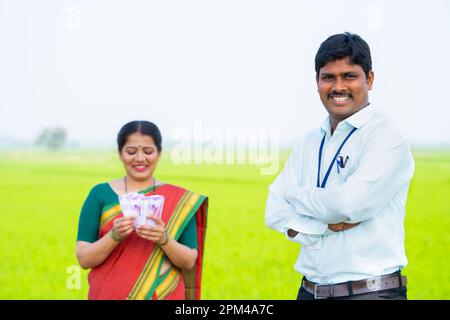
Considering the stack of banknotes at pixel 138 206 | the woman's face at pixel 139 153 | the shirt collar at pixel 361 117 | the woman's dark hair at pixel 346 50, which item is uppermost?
the woman's dark hair at pixel 346 50

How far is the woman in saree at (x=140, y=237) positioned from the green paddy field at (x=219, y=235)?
159cm

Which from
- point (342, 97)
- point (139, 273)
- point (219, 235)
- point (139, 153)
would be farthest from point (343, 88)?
point (219, 235)

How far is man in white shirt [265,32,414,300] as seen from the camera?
2.61m

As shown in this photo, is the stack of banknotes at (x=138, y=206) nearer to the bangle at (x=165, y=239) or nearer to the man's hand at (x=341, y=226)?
the bangle at (x=165, y=239)

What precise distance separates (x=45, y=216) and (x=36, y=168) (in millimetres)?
5106

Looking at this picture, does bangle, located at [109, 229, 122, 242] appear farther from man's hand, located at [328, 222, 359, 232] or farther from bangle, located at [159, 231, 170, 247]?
man's hand, located at [328, 222, 359, 232]

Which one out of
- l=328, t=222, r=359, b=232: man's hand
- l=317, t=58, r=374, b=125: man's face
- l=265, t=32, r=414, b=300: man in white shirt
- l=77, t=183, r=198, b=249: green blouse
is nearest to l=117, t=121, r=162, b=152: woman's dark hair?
l=77, t=183, r=198, b=249: green blouse

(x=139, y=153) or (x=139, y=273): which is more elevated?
(x=139, y=153)

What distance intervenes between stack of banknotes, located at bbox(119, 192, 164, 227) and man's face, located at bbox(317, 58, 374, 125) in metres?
1.07

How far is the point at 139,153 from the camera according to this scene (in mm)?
3229

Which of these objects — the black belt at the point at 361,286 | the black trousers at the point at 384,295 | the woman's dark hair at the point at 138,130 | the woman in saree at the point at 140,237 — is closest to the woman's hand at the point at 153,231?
the woman in saree at the point at 140,237

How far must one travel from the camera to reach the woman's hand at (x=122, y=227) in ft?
10.1

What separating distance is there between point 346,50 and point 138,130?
4.01ft

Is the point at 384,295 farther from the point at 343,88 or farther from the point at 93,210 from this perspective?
the point at 93,210
